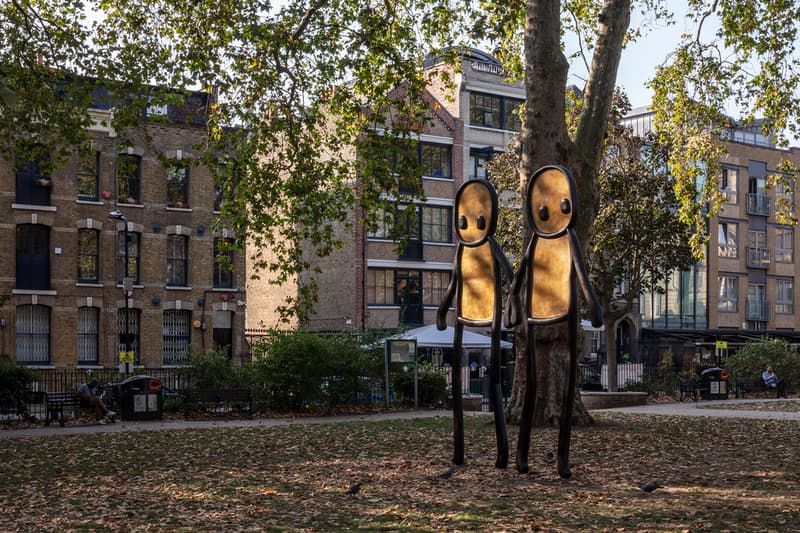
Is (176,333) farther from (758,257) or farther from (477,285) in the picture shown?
(758,257)

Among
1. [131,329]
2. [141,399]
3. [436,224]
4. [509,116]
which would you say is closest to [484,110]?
[509,116]

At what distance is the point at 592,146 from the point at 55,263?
25.0m

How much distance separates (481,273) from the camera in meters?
12.0

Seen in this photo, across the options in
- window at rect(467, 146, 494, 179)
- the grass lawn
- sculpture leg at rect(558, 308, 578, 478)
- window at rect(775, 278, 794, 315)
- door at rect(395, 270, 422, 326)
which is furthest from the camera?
window at rect(775, 278, 794, 315)

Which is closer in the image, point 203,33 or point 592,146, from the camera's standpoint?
point 592,146

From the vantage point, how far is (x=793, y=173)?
26.0 m

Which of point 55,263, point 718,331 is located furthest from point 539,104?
point 718,331

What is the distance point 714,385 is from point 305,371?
14432 mm

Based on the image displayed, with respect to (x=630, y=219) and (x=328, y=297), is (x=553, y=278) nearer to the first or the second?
(x=630, y=219)

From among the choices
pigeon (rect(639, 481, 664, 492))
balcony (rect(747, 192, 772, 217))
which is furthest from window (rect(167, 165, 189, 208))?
balcony (rect(747, 192, 772, 217))

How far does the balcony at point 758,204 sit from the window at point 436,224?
2213 cm

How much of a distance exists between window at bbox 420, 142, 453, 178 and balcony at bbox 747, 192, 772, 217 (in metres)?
22.0

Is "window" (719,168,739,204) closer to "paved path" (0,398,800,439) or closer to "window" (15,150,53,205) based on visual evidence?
"paved path" (0,398,800,439)

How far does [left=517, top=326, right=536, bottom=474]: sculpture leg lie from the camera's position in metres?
11.2
